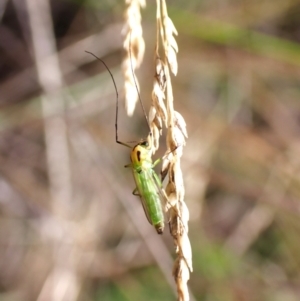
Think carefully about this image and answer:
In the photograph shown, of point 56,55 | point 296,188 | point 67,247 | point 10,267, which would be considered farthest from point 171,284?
point 56,55

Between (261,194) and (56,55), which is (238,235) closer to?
(261,194)

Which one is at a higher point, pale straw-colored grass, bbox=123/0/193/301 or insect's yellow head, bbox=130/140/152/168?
pale straw-colored grass, bbox=123/0/193/301

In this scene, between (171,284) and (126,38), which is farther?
(171,284)

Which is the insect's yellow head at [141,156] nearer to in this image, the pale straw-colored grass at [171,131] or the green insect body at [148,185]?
the green insect body at [148,185]

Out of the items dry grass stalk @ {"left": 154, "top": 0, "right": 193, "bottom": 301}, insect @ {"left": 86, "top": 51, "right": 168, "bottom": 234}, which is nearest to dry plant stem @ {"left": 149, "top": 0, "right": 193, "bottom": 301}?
dry grass stalk @ {"left": 154, "top": 0, "right": 193, "bottom": 301}

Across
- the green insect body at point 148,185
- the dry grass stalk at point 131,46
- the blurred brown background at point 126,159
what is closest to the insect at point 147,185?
the green insect body at point 148,185

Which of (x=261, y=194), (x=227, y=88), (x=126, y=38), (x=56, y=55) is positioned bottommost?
(x=261, y=194)

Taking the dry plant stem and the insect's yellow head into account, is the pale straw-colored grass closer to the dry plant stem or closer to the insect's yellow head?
the dry plant stem
